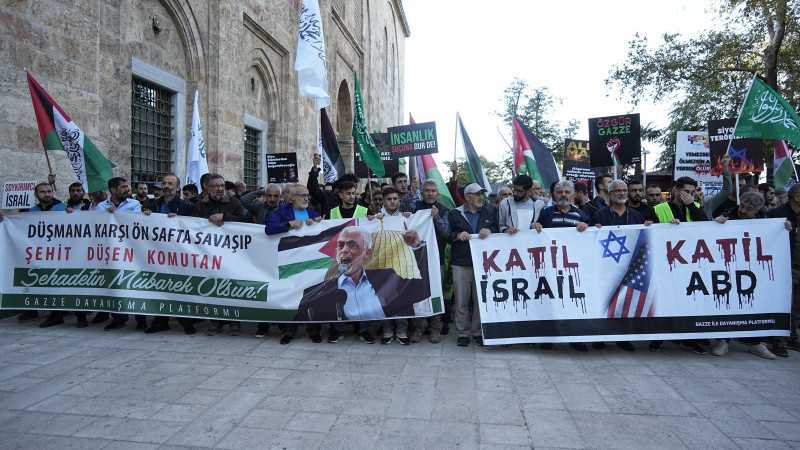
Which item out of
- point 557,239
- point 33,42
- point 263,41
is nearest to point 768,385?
point 557,239

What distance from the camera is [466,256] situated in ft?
18.1

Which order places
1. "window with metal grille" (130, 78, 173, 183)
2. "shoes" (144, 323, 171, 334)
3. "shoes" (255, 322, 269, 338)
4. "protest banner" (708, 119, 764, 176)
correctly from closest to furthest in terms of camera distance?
"shoes" (255, 322, 269, 338) → "shoes" (144, 323, 171, 334) → "protest banner" (708, 119, 764, 176) → "window with metal grille" (130, 78, 173, 183)

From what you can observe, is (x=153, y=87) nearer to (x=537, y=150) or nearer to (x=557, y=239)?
(x=537, y=150)

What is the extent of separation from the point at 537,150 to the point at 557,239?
2.93 m

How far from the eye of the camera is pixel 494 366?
465cm

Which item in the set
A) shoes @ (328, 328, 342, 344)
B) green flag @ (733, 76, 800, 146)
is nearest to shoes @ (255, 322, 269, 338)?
shoes @ (328, 328, 342, 344)

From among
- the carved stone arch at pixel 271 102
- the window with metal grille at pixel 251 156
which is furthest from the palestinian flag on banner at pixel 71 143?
the carved stone arch at pixel 271 102

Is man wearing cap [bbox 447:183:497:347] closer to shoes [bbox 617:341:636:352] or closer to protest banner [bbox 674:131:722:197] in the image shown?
shoes [bbox 617:341:636:352]

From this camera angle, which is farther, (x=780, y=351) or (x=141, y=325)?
(x=141, y=325)

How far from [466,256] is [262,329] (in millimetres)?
2517

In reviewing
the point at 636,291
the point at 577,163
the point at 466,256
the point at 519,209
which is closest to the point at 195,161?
the point at 466,256

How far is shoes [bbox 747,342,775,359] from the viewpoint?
503 centimetres

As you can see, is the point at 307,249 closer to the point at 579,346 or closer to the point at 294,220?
the point at 294,220

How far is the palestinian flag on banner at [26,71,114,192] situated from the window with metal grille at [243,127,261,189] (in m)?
7.74
